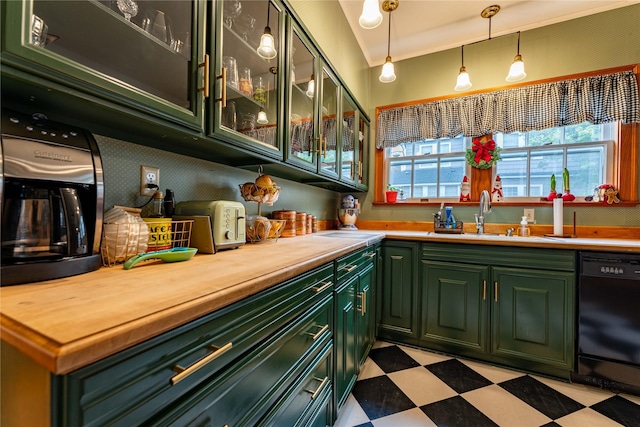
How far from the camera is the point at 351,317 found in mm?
1462

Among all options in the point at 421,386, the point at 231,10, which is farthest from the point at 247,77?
the point at 421,386

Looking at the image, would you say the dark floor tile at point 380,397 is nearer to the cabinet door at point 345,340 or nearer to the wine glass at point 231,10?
the cabinet door at point 345,340

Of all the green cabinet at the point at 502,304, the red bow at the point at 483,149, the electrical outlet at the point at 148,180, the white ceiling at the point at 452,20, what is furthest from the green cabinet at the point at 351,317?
the white ceiling at the point at 452,20

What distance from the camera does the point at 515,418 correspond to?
1413 mm

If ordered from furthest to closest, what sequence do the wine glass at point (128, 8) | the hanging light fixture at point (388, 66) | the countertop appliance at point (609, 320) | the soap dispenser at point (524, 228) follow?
the soap dispenser at point (524, 228) < the hanging light fixture at point (388, 66) < the countertop appliance at point (609, 320) < the wine glass at point (128, 8)

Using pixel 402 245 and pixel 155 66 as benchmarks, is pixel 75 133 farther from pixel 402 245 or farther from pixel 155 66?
pixel 402 245

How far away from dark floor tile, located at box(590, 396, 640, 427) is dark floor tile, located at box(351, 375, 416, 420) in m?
1.04

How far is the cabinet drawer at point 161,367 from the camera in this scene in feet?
1.20

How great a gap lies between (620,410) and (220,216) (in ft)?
7.72

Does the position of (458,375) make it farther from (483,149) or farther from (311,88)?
(311,88)

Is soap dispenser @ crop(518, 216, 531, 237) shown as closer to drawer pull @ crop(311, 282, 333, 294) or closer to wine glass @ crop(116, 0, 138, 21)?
drawer pull @ crop(311, 282, 333, 294)

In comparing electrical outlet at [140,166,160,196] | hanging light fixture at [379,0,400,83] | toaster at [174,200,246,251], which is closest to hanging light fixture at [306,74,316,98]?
hanging light fixture at [379,0,400,83]

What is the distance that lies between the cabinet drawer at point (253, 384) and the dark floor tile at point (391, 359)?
1087mm

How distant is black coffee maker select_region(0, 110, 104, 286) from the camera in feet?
1.93
